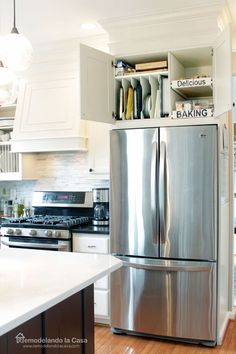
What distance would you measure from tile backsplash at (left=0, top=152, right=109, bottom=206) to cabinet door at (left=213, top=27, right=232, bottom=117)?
5.07 feet

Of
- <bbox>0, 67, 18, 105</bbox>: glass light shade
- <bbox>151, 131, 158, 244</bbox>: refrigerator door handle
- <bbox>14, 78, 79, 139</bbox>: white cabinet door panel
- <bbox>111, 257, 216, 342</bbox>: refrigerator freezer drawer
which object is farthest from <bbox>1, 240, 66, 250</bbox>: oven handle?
<bbox>0, 67, 18, 105</bbox>: glass light shade

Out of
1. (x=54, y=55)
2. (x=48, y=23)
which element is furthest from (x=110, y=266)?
(x=54, y=55)

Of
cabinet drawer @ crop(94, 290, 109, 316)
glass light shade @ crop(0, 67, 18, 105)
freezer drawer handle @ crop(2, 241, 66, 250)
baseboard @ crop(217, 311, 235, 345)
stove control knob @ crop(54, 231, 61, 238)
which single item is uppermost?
glass light shade @ crop(0, 67, 18, 105)

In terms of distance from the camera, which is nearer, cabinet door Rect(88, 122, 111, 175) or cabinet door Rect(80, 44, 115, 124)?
cabinet door Rect(80, 44, 115, 124)

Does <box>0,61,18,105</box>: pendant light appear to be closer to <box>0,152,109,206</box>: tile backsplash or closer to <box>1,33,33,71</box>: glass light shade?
<box>1,33,33,71</box>: glass light shade

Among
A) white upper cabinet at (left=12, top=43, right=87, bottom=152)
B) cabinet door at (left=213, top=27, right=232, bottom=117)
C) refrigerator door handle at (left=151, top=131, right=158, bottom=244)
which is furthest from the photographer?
white upper cabinet at (left=12, top=43, right=87, bottom=152)

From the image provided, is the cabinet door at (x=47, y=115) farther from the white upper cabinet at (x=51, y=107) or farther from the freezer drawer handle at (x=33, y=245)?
the freezer drawer handle at (x=33, y=245)

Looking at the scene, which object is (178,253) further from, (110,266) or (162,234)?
(110,266)

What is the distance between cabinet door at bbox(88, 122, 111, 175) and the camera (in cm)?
394

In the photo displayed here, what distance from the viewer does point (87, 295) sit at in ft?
7.19

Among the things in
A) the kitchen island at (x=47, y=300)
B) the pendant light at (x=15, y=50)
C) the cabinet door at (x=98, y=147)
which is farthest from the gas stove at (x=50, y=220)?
the pendant light at (x=15, y=50)

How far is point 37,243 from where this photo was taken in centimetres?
376

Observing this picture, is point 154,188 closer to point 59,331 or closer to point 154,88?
point 154,88

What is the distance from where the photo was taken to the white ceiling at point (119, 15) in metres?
3.08
